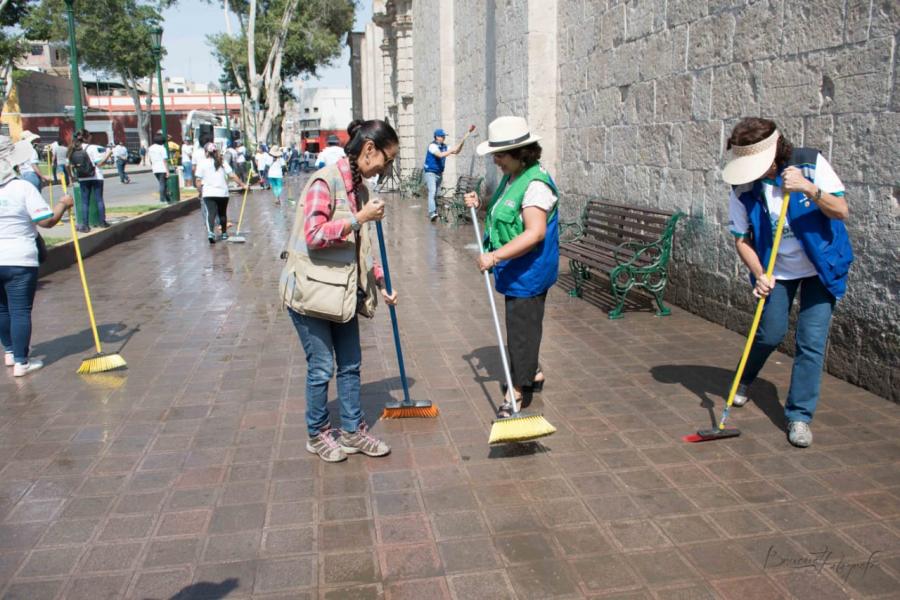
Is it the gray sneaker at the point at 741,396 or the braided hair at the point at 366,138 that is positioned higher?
the braided hair at the point at 366,138

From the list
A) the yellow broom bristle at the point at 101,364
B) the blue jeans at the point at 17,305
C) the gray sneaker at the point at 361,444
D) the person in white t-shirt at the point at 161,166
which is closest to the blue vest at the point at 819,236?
the gray sneaker at the point at 361,444

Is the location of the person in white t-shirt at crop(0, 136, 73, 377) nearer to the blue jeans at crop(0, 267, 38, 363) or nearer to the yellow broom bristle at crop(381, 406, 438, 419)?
the blue jeans at crop(0, 267, 38, 363)

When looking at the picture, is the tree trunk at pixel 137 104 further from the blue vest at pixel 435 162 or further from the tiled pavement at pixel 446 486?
the tiled pavement at pixel 446 486

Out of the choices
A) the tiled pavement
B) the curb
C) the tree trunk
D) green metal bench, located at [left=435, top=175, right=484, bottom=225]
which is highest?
the tree trunk

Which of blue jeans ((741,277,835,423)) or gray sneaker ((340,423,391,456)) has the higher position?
blue jeans ((741,277,835,423))

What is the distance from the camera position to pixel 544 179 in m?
4.18

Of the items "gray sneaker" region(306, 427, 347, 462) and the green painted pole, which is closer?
"gray sneaker" region(306, 427, 347, 462)

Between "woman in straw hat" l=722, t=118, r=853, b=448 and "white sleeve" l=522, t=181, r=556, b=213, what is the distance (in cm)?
95

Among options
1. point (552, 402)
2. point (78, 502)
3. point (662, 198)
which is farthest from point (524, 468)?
point (662, 198)

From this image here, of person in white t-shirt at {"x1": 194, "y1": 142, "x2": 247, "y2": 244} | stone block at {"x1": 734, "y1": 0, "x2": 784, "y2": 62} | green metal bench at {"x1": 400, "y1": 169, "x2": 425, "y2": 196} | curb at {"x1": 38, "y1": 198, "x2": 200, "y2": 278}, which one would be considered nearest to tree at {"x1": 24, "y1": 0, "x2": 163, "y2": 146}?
green metal bench at {"x1": 400, "y1": 169, "x2": 425, "y2": 196}

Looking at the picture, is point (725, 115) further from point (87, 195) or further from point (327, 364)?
point (87, 195)

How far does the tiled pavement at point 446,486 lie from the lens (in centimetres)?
298

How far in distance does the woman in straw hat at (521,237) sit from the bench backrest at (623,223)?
10.0 ft

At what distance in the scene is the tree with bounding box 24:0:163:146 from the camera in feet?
140
